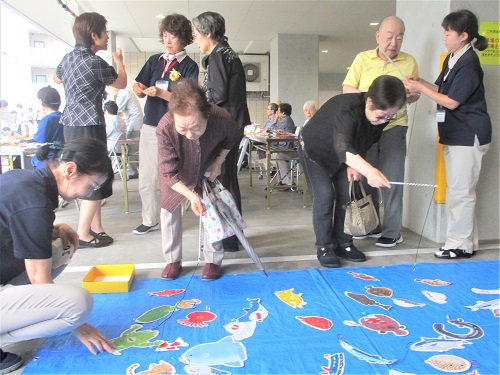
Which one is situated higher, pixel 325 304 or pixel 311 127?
pixel 311 127

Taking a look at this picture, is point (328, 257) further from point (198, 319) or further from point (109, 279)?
point (109, 279)

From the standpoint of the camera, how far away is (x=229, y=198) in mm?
2121

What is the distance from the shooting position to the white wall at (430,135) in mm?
2627

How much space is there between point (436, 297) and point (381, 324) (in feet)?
1.38

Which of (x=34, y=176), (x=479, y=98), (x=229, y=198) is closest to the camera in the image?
(x=34, y=176)

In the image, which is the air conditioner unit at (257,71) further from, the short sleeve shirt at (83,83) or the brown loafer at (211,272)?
the brown loafer at (211,272)

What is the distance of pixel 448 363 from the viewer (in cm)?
135

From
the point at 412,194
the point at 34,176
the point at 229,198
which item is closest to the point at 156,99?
the point at 229,198

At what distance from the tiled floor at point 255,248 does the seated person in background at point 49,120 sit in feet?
2.36

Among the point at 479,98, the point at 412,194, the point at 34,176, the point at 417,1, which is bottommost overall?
the point at 412,194

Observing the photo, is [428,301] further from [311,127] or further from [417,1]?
[417,1]

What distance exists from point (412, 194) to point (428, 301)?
4.48ft

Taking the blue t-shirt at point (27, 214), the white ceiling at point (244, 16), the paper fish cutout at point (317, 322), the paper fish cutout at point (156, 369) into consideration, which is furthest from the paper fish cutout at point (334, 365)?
the white ceiling at point (244, 16)

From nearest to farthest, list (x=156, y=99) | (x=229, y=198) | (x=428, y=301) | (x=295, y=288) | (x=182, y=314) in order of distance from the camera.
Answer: (x=182, y=314)
(x=428, y=301)
(x=295, y=288)
(x=229, y=198)
(x=156, y=99)
